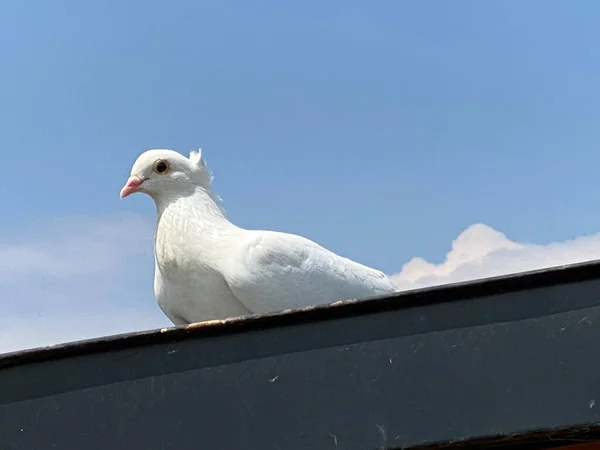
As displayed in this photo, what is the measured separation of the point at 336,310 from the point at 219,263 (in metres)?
1.67

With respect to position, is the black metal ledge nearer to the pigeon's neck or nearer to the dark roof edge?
the dark roof edge

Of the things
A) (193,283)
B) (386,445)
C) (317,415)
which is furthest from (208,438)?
(193,283)

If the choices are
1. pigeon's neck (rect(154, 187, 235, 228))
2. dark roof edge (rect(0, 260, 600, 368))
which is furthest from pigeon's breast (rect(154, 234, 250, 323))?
dark roof edge (rect(0, 260, 600, 368))

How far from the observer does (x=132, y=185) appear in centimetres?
423

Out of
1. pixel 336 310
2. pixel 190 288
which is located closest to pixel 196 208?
pixel 190 288

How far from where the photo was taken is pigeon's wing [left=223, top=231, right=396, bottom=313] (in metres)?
3.57

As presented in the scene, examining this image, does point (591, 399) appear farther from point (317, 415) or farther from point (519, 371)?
point (317, 415)

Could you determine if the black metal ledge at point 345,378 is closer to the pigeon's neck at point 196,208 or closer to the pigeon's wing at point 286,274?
the pigeon's wing at point 286,274

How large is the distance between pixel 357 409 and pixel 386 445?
11 centimetres

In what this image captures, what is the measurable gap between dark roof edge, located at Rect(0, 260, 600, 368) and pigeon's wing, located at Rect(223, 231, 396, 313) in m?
1.41

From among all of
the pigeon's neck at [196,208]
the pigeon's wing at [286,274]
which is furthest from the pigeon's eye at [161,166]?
the pigeon's wing at [286,274]

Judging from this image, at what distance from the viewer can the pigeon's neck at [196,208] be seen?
405 centimetres

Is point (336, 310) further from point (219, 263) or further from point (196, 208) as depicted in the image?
point (196, 208)

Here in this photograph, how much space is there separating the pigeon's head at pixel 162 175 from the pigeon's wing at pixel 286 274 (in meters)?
0.62
